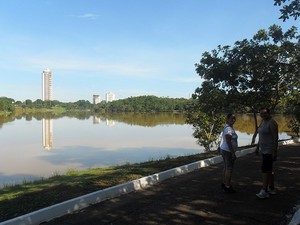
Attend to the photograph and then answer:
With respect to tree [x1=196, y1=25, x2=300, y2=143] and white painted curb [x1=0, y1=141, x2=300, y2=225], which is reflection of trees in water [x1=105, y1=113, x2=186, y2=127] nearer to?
tree [x1=196, y1=25, x2=300, y2=143]

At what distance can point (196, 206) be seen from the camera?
19.4ft

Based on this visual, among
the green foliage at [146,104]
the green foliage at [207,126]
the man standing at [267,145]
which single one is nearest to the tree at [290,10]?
the man standing at [267,145]

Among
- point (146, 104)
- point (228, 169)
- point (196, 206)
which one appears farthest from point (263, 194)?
point (146, 104)

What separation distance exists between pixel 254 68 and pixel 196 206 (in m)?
12.3

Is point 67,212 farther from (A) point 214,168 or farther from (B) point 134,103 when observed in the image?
(B) point 134,103

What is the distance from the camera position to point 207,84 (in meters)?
17.8

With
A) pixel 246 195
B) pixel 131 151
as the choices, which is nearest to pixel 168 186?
pixel 246 195

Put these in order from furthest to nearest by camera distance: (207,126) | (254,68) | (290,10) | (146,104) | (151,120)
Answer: (146,104) < (151,120) < (207,126) < (254,68) < (290,10)

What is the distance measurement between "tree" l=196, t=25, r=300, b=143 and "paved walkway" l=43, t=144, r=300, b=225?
9418 millimetres

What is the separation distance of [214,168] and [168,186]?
2.56 m

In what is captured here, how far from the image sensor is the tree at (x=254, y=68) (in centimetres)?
1675

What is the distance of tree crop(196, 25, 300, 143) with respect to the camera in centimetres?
1675

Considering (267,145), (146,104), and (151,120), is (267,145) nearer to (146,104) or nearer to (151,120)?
(151,120)

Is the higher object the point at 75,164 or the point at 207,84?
the point at 207,84
